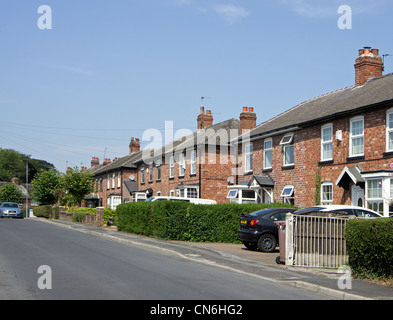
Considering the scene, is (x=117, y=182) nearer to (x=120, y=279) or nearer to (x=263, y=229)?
(x=263, y=229)

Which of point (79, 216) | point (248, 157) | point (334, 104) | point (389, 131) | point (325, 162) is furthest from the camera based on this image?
point (79, 216)

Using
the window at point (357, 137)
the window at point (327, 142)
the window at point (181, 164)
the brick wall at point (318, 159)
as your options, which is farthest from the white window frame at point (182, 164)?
the window at point (357, 137)

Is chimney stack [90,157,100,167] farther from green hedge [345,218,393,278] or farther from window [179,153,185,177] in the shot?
green hedge [345,218,393,278]

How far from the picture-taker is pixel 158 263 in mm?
14555

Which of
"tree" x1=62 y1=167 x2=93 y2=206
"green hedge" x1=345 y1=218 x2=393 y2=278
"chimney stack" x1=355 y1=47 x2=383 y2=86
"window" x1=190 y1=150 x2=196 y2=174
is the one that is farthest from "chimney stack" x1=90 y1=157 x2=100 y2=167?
"green hedge" x1=345 y1=218 x2=393 y2=278

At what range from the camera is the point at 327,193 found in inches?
987

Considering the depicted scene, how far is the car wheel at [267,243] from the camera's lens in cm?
1894

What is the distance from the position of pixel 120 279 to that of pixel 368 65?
2206 cm

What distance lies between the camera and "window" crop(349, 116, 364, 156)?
917 inches

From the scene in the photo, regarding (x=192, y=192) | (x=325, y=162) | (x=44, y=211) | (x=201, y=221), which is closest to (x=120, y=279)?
(x=201, y=221)

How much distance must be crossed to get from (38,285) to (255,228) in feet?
33.8

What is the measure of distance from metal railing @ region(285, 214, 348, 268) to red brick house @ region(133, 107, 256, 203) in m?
19.3

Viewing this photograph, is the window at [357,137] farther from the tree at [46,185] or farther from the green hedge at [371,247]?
the tree at [46,185]

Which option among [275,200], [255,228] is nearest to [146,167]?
[275,200]
